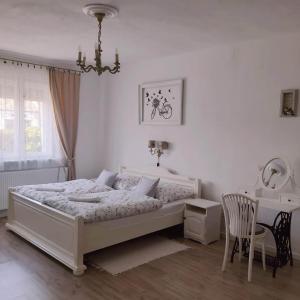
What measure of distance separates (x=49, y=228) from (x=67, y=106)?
2.57m

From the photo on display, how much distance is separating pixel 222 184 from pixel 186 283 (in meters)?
1.64

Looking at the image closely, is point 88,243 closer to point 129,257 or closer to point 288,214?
point 129,257

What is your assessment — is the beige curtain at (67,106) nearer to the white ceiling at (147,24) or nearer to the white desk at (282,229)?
the white ceiling at (147,24)

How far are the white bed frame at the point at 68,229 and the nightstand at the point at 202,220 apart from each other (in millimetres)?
158

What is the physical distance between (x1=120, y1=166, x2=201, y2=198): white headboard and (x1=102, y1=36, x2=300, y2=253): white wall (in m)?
0.11

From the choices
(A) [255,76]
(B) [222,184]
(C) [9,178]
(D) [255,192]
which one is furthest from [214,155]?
(C) [9,178]

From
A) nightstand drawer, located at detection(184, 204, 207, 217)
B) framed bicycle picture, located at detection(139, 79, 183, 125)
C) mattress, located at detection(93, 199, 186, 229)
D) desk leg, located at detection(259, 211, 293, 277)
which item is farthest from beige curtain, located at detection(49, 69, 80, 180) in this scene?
desk leg, located at detection(259, 211, 293, 277)

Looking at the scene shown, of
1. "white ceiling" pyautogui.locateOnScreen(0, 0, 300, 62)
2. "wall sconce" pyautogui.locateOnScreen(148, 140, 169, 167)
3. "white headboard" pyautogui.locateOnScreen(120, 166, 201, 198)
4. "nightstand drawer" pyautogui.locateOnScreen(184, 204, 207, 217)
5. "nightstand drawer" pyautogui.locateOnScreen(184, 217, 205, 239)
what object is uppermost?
"white ceiling" pyautogui.locateOnScreen(0, 0, 300, 62)

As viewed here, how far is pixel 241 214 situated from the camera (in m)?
3.15

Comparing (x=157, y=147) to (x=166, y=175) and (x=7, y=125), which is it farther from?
(x=7, y=125)

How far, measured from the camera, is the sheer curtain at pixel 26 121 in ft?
16.1

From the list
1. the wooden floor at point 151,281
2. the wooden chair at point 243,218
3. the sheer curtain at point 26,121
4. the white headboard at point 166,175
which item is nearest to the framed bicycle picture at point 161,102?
the white headboard at point 166,175

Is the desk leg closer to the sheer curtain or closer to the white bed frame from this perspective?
the white bed frame

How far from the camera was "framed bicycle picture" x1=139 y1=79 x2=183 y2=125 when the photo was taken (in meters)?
4.79
